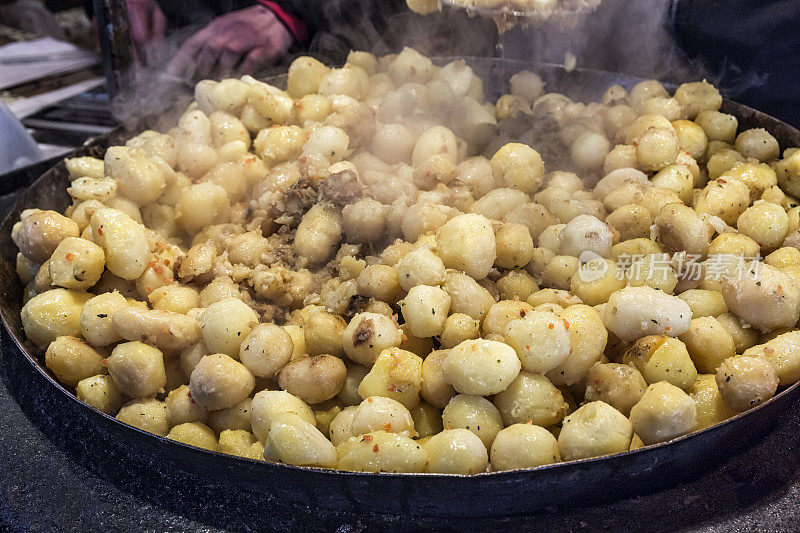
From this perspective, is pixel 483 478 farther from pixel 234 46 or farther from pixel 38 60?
pixel 38 60

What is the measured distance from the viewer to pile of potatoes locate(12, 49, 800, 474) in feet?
4.81

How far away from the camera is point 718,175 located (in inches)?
90.3

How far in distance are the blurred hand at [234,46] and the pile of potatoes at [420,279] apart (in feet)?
3.44

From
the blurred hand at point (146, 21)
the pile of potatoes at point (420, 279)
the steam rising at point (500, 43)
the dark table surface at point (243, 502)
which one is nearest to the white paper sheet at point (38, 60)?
the blurred hand at point (146, 21)

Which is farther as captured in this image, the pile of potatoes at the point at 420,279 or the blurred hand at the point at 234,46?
the blurred hand at the point at 234,46

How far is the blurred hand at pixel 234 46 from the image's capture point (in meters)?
3.52

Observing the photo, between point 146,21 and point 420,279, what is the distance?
134 inches

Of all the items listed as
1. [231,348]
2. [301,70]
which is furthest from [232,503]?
[301,70]

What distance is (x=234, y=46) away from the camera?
140 inches

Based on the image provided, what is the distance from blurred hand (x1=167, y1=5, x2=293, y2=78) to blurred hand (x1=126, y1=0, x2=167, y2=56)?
58 cm

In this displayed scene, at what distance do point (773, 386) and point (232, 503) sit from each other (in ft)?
4.08

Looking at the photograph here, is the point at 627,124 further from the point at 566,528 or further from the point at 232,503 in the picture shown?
the point at 232,503

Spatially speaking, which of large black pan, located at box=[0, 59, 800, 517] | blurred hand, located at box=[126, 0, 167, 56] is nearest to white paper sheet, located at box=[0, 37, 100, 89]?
blurred hand, located at box=[126, 0, 167, 56]

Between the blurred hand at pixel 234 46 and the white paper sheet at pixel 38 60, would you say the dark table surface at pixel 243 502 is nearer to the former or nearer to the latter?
the blurred hand at pixel 234 46
